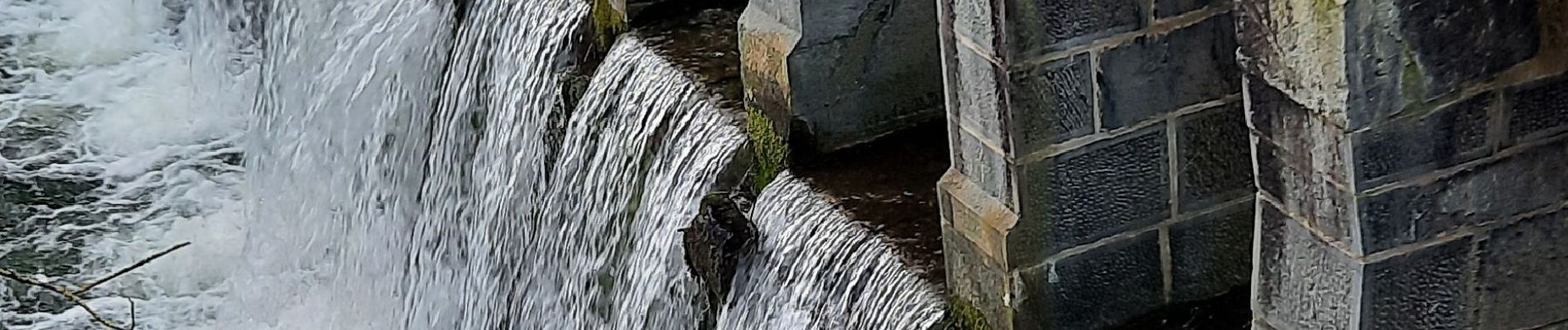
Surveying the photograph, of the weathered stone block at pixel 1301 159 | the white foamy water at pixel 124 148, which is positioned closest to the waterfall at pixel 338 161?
the white foamy water at pixel 124 148

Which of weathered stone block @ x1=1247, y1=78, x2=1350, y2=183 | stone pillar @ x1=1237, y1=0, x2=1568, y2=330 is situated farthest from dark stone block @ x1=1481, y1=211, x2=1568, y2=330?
weathered stone block @ x1=1247, y1=78, x2=1350, y2=183

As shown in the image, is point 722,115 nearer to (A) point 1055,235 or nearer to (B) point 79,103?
(A) point 1055,235

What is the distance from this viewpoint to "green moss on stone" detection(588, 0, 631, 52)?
584 centimetres

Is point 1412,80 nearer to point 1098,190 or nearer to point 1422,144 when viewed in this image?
point 1422,144

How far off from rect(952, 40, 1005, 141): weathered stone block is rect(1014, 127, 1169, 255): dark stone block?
0.34 feet

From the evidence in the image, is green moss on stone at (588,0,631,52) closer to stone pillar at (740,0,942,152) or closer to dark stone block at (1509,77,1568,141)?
stone pillar at (740,0,942,152)

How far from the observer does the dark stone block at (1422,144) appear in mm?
2961

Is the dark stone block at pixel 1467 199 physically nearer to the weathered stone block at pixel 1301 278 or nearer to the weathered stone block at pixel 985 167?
the weathered stone block at pixel 1301 278

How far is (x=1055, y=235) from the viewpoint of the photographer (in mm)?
4004

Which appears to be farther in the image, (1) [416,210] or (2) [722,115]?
(1) [416,210]

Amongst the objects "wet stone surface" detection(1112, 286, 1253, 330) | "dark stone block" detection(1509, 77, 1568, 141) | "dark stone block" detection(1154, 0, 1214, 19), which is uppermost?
"dark stone block" detection(1154, 0, 1214, 19)

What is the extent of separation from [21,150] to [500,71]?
317 cm

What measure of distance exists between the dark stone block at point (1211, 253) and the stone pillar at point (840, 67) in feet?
3.13

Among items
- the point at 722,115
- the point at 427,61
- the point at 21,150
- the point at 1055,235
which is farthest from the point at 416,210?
the point at 1055,235
